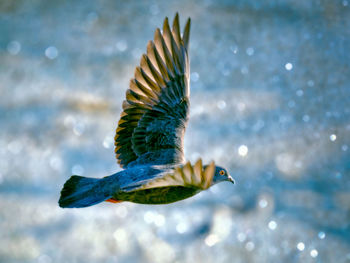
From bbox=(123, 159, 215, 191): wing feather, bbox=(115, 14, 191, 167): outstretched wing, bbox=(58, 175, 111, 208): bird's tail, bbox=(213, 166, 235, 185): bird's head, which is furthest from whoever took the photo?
bbox=(115, 14, 191, 167): outstretched wing

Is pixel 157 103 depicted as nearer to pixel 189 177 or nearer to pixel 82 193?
pixel 82 193

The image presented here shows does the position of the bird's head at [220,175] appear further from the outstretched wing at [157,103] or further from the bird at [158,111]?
the outstretched wing at [157,103]

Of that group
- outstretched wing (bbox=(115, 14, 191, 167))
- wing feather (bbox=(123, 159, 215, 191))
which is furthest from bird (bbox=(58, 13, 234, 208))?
wing feather (bbox=(123, 159, 215, 191))

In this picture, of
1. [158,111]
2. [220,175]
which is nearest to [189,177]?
[220,175]

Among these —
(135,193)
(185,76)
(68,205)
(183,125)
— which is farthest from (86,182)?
(185,76)

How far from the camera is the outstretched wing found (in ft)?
8.49

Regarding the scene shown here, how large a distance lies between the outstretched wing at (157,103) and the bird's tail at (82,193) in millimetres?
313

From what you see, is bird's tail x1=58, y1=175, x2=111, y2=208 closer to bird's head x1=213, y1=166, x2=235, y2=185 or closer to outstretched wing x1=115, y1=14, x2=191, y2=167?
outstretched wing x1=115, y1=14, x2=191, y2=167

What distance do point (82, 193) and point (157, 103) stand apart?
2.47ft

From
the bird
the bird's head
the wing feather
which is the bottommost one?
the bird's head

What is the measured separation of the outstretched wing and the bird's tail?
0.31m

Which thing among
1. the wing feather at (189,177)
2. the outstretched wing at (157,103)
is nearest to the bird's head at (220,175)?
the outstretched wing at (157,103)

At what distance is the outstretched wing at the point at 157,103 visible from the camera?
2588mm

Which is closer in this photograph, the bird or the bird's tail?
the bird's tail
